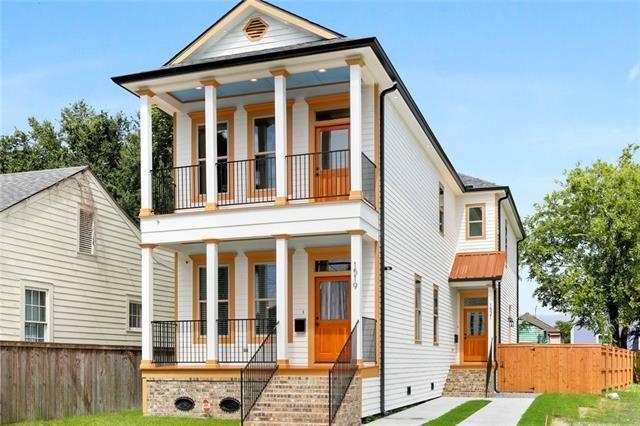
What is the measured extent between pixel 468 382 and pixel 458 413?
779 cm

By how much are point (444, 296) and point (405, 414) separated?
8.70m

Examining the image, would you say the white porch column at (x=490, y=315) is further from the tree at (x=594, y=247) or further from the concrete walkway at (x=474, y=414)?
the tree at (x=594, y=247)

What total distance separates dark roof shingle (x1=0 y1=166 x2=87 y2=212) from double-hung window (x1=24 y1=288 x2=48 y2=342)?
221 centimetres

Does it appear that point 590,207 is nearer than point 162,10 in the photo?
No

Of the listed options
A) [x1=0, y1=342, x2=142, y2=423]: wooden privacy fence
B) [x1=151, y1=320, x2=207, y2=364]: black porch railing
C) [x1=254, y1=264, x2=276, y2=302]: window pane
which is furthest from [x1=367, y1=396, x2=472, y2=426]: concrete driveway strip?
[x1=0, y1=342, x2=142, y2=423]: wooden privacy fence

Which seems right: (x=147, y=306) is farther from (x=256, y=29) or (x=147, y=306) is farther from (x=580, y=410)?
(x=580, y=410)

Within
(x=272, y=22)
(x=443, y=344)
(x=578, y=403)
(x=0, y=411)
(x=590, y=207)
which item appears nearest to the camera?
(x=0, y=411)

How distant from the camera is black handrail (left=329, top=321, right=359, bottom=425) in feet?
48.2

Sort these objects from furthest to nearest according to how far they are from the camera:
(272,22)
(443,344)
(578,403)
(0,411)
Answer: (443,344) → (578,403) → (272,22) → (0,411)

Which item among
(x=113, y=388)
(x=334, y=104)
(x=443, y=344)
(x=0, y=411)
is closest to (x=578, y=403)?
(x=443, y=344)

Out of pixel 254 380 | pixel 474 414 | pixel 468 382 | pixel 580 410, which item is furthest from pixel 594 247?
pixel 254 380

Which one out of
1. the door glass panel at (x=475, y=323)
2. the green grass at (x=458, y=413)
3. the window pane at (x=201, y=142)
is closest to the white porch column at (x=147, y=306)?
the window pane at (x=201, y=142)

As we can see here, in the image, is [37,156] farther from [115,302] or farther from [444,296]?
[444,296]

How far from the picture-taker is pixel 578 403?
861 inches
